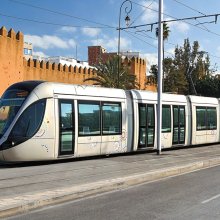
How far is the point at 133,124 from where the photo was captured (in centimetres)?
2075

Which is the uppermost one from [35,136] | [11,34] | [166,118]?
[11,34]

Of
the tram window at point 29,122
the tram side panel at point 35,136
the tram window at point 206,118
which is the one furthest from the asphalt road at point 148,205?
the tram window at point 206,118

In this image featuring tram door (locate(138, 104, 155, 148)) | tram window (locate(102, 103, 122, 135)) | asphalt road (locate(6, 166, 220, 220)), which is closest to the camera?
asphalt road (locate(6, 166, 220, 220))

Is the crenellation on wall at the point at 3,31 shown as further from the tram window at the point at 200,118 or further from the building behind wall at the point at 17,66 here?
the tram window at the point at 200,118

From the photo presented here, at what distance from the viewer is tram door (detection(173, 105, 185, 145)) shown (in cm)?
2406

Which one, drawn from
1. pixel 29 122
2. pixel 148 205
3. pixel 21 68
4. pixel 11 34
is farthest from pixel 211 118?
→ pixel 21 68

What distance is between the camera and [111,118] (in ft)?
63.9

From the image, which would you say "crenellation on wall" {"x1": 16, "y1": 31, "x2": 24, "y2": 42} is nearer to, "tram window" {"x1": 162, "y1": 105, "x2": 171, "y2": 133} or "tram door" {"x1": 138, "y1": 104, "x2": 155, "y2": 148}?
"tram window" {"x1": 162, "y1": 105, "x2": 171, "y2": 133}

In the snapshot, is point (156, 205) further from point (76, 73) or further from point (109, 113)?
point (76, 73)

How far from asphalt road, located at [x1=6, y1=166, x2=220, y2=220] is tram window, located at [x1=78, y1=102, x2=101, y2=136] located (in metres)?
5.18

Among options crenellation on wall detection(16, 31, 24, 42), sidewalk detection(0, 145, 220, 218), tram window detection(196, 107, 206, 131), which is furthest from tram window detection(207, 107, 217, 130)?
crenellation on wall detection(16, 31, 24, 42)

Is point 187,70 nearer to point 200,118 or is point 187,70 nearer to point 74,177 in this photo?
point 200,118

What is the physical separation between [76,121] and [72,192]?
6.91 metres

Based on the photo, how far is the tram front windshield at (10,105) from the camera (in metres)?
16.1
